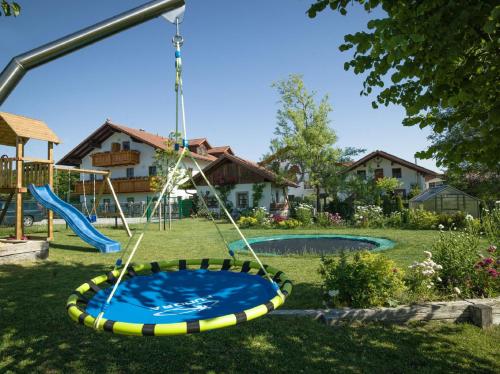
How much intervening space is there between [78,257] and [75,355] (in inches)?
258

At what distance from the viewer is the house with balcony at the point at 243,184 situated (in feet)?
97.2

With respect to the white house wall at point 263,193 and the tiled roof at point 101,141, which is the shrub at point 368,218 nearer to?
the white house wall at point 263,193

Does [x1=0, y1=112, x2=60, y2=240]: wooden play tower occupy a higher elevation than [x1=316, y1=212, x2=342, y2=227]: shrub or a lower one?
higher

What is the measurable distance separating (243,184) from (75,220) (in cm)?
1928

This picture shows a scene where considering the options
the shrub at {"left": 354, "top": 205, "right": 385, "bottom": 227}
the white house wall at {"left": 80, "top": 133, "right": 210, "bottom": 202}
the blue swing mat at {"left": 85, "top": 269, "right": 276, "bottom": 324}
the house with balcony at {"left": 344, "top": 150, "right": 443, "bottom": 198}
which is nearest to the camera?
the blue swing mat at {"left": 85, "top": 269, "right": 276, "bottom": 324}

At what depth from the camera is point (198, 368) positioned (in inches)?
143

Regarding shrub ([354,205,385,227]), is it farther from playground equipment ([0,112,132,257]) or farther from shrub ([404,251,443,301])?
shrub ([404,251,443,301])

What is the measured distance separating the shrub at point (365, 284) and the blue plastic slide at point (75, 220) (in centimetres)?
789

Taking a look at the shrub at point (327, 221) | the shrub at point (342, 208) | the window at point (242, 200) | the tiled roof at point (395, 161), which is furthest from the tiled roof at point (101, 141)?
the shrub at point (327, 221)

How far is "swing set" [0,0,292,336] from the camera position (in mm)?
2564

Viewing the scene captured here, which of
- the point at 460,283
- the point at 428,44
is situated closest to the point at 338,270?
the point at 460,283

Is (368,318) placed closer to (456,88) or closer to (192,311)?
(192,311)

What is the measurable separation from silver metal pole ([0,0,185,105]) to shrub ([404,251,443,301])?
485 cm

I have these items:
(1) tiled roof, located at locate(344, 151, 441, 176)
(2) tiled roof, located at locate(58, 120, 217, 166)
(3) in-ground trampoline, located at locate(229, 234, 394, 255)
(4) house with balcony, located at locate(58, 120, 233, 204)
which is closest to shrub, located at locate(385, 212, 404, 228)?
(3) in-ground trampoline, located at locate(229, 234, 394, 255)
